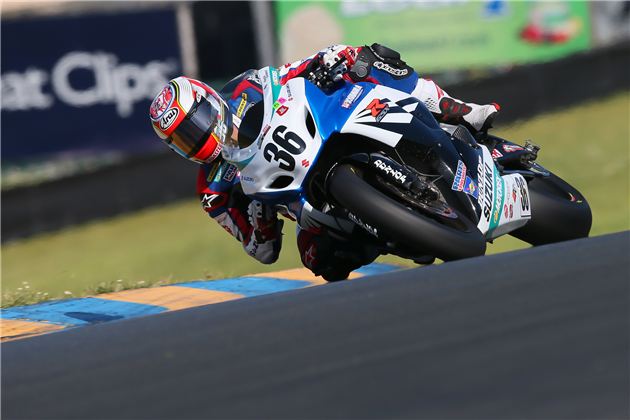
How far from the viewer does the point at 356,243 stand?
490cm

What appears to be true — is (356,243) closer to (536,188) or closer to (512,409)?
(536,188)

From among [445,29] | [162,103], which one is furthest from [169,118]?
[445,29]

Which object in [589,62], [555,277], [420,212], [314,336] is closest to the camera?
[314,336]

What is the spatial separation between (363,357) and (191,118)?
6.53 feet

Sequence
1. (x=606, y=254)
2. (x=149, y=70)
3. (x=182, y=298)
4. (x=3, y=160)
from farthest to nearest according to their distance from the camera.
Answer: (x=149, y=70) → (x=3, y=160) → (x=182, y=298) → (x=606, y=254)

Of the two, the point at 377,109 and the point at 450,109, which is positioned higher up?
the point at 377,109

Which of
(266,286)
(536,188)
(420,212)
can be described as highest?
(420,212)

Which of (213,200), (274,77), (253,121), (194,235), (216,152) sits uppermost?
(274,77)

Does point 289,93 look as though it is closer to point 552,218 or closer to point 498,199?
point 498,199

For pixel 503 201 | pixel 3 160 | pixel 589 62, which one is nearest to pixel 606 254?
pixel 503 201

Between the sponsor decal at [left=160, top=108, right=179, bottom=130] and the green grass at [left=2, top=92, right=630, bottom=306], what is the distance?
13.4 feet

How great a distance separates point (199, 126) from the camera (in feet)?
15.1

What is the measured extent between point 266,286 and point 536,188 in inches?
59.4

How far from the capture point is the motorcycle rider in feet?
15.2
